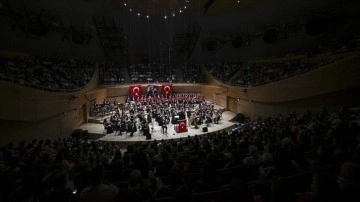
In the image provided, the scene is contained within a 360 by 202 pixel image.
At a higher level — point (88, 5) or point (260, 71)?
point (88, 5)

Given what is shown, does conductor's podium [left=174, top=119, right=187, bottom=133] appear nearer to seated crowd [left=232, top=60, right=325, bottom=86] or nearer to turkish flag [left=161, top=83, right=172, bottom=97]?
seated crowd [left=232, top=60, right=325, bottom=86]

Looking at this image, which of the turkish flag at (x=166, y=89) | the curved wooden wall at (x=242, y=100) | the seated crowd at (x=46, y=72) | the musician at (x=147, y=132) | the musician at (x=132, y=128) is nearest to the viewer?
the curved wooden wall at (x=242, y=100)

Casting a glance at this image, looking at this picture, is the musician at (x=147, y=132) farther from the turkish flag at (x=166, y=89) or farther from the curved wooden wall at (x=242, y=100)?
the turkish flag at (x=166, y=89)

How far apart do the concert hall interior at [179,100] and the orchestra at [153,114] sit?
0.45 ft

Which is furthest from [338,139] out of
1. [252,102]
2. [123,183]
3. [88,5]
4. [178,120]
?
[88,5]

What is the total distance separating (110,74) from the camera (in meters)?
27.6

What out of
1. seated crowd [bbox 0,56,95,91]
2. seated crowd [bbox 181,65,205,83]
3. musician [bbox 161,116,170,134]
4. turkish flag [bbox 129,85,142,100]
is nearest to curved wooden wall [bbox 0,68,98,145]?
seated crowd [bbox 0,56,95,91]

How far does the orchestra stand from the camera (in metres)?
17.1

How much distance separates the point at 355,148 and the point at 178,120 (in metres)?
12.5

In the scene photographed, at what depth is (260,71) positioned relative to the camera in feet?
75.7

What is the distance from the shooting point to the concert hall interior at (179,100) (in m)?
4.41

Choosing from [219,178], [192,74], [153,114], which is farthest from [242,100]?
[219,178]

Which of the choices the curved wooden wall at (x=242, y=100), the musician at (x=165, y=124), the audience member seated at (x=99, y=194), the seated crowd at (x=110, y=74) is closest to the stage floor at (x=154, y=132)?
the musician at (x=165, y=124)

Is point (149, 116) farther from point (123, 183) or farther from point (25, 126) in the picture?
point (123, 183)
